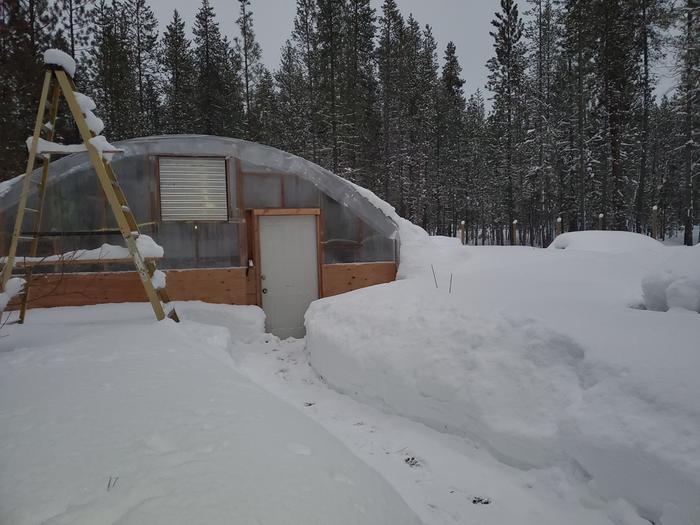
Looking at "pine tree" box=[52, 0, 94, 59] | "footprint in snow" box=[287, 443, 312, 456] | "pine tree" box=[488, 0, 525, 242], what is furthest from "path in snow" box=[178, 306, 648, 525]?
"pine tree" box=[488, 0, 525, 242]

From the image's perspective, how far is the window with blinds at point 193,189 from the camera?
6.61m

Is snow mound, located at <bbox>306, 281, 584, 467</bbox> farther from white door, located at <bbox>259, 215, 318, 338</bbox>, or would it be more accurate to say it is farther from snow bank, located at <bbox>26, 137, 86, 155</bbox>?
snow bank, located at <bbox>26, 137, 86, 155</bbox>

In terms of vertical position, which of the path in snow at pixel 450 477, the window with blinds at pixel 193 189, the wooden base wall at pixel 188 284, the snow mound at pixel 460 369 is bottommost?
the path in snow at pixel 450 477

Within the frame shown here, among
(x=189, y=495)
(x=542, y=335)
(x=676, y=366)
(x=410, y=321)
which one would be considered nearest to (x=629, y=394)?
(x=676, y=366)

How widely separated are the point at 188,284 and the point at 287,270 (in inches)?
71.3

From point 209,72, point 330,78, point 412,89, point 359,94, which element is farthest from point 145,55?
point 412,89

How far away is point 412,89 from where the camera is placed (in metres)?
23.2

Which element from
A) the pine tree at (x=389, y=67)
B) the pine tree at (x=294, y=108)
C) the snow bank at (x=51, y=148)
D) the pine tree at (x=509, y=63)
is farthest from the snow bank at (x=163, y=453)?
the pine tree at (x=509, y=63)

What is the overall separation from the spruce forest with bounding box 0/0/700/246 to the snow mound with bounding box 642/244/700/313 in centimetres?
1262

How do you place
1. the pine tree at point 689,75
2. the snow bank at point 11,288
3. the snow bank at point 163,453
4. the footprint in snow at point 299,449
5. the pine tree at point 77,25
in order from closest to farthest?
the snow bank at point 163,453 → the footprint in snow at point 299,449 → the snow bank at point 11,288 → the pine tree at point 77,25 → the pine tree at point 689,75

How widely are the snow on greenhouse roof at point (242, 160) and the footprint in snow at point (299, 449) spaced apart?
18.7 feet

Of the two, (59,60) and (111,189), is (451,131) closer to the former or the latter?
(59,60)

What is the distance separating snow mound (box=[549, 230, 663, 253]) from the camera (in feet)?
29.5

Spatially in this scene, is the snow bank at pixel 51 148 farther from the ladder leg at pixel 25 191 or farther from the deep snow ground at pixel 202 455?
the deep snow ground at pixel 202 455
